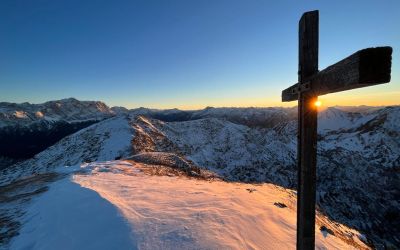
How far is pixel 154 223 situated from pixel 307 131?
196 inches

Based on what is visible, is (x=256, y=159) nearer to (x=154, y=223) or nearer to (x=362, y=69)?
(x=154, y=223)

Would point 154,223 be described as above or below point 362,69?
below

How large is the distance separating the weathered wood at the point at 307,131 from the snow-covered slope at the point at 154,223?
2634 mm

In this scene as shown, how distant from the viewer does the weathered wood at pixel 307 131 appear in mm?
3783

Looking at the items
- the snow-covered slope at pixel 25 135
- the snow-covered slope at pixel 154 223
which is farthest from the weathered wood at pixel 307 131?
the snow-covered slope at pixel 25 135

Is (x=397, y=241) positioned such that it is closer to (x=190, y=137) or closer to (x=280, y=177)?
(x=280, y=177)

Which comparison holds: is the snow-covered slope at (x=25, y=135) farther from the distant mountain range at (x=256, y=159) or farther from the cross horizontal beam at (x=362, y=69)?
the cross horizontal beam at (x=362, y=69)

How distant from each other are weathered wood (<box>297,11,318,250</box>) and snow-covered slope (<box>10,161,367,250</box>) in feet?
8.64

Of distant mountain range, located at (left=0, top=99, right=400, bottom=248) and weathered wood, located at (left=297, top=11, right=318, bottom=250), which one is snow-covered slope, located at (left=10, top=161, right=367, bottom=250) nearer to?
weathered wood, located at (left=297, top=11, right=318, bottom=250)

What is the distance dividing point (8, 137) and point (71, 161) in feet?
526

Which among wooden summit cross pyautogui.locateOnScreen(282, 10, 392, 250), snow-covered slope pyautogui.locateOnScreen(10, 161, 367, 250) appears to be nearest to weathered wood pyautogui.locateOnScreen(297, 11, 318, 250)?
wooden summit cross pyautogui.locateOnScreen(282, 10, 392, 250)

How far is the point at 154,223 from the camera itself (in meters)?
6.99

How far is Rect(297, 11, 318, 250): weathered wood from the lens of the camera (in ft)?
12.4

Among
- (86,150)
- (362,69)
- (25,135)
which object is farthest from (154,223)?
(25,135)
